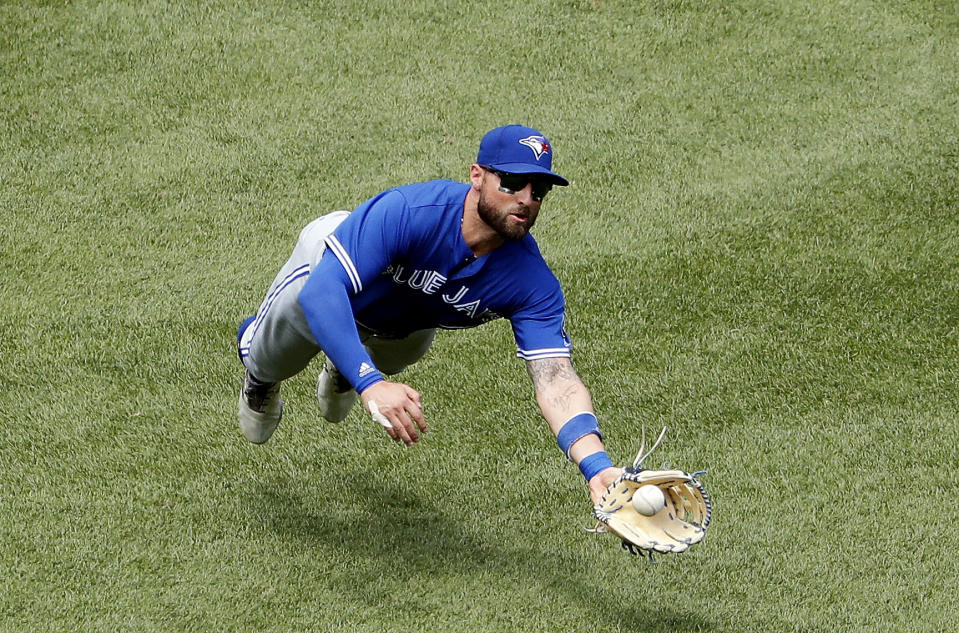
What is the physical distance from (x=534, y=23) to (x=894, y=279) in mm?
3985

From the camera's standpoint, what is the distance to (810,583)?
619 centimetres

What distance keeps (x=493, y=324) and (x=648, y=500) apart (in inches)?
131

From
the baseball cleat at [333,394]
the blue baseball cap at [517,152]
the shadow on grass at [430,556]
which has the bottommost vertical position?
the shadow on grass at [430,556]

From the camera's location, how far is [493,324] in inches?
316

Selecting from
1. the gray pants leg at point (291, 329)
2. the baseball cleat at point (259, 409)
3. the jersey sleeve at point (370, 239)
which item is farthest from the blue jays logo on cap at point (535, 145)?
the baseball cleat at point (259, 409)

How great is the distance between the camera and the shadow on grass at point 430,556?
598 centimetres

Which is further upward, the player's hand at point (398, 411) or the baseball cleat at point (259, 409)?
the player's hand at point (398, 411)

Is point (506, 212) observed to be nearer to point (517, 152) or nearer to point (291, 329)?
point (517, 152)

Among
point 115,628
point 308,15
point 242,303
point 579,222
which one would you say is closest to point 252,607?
point 115,628

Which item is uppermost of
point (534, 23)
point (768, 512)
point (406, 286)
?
point (406, 286)

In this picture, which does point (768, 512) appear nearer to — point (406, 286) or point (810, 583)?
point (810, 583)

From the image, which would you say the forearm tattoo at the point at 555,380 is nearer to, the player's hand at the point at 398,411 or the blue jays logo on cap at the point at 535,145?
the player's hand at the point at 398,411

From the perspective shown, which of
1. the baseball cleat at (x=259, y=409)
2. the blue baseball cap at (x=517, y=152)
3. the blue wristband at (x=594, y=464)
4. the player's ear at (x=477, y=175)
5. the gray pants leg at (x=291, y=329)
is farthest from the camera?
the baseball cleat at (x=259, y=409)

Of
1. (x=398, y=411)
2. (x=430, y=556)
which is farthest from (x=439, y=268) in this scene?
(x=430, y=556)
